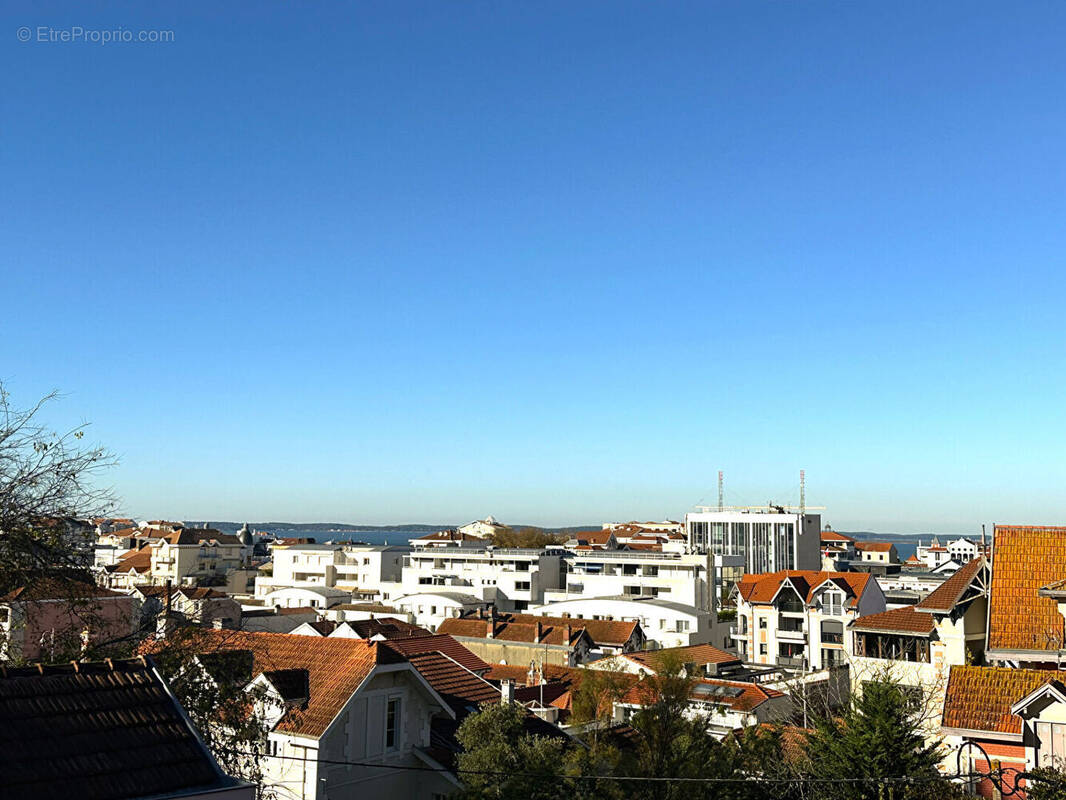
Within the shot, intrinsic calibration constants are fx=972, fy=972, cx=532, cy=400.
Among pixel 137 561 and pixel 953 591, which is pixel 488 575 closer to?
pixel 137 561

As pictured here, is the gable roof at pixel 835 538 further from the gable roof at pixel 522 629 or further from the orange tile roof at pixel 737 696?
the orange tile roof at pixel 737 696

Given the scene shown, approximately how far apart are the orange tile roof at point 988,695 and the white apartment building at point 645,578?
6655cm

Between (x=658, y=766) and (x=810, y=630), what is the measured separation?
39680mm

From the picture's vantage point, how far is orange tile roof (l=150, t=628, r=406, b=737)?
19688 millimetres

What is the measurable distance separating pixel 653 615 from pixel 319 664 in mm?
60031

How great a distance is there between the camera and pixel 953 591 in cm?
2570

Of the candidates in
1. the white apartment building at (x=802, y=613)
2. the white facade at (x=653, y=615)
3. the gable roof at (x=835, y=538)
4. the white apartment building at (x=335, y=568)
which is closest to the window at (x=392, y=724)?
the white apartment building at (x=802, y=613)

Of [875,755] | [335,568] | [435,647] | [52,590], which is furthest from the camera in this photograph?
[335,568]

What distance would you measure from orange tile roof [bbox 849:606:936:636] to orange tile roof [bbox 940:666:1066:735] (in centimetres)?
1300

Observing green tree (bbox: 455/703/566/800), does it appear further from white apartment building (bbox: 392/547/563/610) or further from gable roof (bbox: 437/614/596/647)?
white apartment building (bbox: 392/547/563/610)

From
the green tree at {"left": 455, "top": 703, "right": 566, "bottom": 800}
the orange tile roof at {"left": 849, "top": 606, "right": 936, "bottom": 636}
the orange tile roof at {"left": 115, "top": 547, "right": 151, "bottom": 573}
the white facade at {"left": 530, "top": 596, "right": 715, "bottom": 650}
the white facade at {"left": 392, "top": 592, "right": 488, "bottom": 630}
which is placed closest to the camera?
the green tree at {"left": 455, "top": 703, "right": 566, "bottom": 800}

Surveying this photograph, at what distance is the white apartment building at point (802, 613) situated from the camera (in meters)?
57.5

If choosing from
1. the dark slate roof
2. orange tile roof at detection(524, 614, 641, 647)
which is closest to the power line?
the dark slate roof

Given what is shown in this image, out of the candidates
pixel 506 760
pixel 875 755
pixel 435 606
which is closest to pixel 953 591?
pixel 875 755
